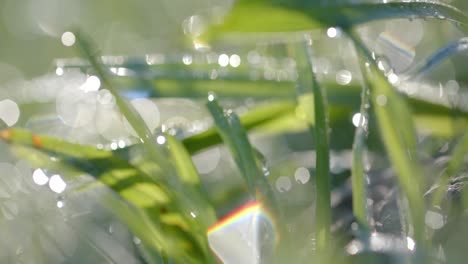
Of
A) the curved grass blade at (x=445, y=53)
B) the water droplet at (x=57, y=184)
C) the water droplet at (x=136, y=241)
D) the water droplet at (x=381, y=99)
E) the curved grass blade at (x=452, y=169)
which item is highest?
the curved grass blade at (x=445, y=53)

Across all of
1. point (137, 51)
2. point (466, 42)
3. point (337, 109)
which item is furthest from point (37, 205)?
point (137, 51)

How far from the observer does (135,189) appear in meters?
0.95

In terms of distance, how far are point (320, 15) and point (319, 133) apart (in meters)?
0.14

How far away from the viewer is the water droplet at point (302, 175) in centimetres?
113

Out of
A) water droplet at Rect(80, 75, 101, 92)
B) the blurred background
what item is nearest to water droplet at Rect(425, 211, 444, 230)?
water droplet at Rect(80, 75, 101, 92)

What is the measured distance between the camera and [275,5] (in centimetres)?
91

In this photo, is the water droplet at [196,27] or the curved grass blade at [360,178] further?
the water droplet at [196,27]

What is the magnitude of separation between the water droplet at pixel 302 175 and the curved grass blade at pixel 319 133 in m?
0.15

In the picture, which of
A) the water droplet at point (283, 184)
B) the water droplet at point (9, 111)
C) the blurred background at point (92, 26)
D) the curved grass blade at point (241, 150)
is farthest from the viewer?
the blurred background at point (92, 26)

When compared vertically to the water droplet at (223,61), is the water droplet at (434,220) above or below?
below

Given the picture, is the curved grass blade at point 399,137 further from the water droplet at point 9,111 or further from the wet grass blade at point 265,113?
the water droplet at point 9,111

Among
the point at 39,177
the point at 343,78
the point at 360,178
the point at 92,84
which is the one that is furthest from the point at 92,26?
the point at 360,178

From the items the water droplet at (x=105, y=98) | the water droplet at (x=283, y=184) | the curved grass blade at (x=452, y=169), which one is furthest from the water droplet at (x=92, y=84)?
the curved grass blade at (x=452, y=169)

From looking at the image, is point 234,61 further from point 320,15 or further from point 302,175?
point 320,15
